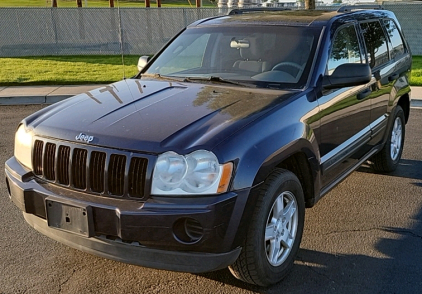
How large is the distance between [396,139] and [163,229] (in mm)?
4160

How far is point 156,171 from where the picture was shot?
2959 mm

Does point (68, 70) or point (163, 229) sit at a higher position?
point (163, 229)

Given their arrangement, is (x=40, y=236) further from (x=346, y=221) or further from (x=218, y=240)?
(x=346, y=221)

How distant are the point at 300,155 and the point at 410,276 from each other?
1.19 m

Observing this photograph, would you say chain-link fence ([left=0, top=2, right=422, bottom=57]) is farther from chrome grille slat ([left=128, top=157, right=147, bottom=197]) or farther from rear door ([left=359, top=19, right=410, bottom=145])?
chrome grille slat ([left=128, top=157, right=147, bottom=197])

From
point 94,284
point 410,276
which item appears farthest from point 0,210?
point 410,276

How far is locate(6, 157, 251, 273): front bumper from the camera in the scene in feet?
9.48

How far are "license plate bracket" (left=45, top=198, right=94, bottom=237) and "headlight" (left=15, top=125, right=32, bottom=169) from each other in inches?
18.8

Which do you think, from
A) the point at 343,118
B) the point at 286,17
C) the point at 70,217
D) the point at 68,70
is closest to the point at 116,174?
the point at 70,217

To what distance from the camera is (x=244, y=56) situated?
4.52 meters

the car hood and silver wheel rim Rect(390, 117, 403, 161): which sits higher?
the car hood

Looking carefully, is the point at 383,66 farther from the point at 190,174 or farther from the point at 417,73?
the point at 417,73

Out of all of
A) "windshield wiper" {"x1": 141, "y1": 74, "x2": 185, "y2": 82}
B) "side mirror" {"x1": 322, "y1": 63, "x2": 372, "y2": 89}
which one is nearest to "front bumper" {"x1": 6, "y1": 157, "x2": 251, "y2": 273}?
"side mirror" {"x1": 322, "y1": 63, "x2": 372, "y2": 89}

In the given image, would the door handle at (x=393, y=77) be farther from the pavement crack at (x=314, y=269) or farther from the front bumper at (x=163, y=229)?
the front bumper at (x=163, y=229)
